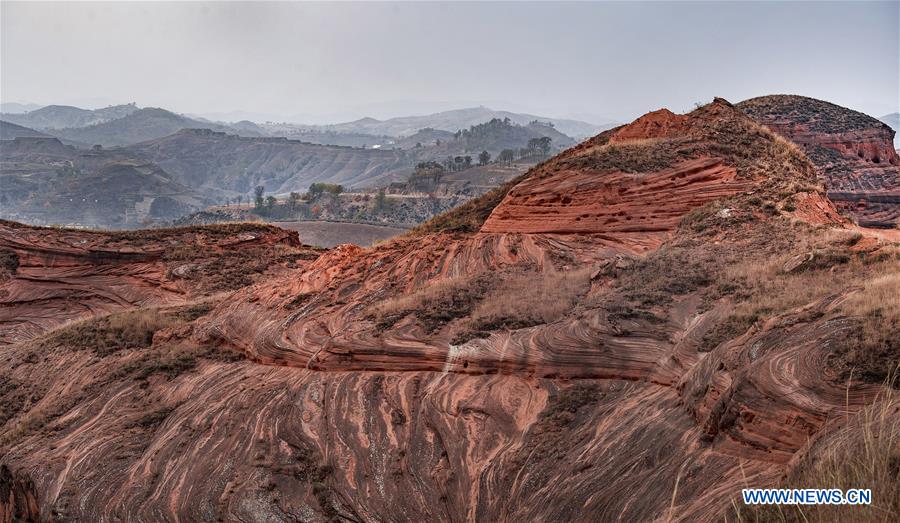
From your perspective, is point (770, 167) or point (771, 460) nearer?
point (771, 460)

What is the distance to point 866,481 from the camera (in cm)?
375

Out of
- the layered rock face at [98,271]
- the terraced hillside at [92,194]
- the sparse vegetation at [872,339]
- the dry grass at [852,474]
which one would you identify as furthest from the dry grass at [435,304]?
the terraced hillside at [92,194]

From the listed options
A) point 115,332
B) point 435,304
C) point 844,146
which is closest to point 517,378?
point 435,304

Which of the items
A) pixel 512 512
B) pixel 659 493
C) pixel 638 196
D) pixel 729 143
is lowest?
pixel 512 512

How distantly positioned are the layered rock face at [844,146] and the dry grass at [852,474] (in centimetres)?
5771

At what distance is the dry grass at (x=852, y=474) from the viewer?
357 cm

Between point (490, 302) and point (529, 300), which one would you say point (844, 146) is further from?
point (490, 302)

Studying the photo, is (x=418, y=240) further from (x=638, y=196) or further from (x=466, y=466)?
(x=466, y=466)

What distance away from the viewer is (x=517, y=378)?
1014cm

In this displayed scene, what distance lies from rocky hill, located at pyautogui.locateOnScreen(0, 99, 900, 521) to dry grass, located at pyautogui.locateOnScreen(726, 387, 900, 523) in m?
0.03

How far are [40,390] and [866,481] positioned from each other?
54.6 ft

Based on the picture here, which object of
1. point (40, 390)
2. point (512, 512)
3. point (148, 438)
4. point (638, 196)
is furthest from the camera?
point (638, 196)

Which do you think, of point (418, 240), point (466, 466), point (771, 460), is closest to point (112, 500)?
point (466, 466)

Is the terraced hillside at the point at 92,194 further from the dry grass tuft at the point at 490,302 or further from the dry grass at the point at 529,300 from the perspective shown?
the dry grass at the point at 529,300
